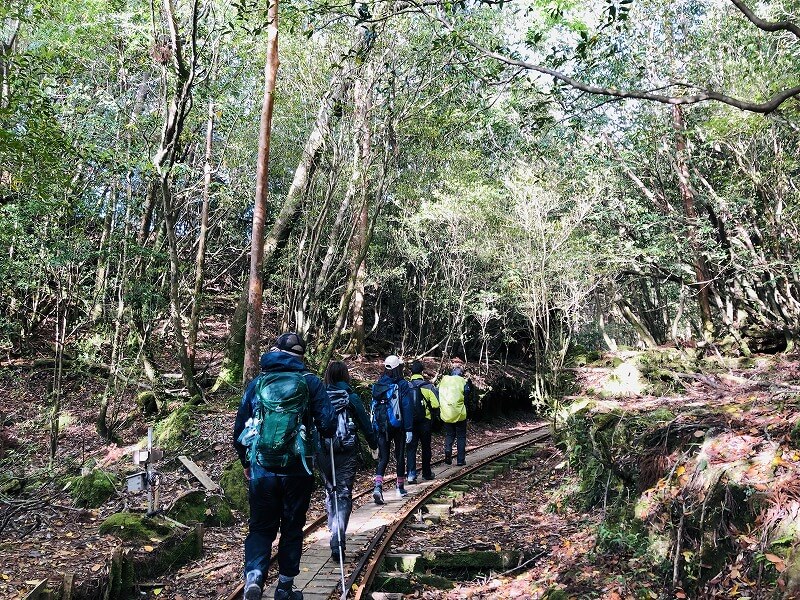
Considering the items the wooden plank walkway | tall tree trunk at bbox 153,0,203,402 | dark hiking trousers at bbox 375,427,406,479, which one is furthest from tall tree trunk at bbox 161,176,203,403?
dark hiking trousers at bbox 375,427,406,479

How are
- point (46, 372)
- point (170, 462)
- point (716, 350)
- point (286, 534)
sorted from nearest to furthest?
point (286, 534)
point (170, 462)
point (46, 372)
point (716, 350)

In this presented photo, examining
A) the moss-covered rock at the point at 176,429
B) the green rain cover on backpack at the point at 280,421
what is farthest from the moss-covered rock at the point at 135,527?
the moss-covered rock at the point at 176,429

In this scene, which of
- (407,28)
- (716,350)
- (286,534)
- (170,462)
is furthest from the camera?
(716,350)

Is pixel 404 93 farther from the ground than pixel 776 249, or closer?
farther from the ground

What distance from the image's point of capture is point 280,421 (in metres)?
5.14

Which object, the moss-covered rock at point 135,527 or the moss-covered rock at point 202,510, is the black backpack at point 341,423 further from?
the moss-covered rock at point 202,510

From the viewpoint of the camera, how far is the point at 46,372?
15883 mm

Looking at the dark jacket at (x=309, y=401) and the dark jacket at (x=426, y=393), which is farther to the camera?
the dark jacket at (x=426, y=393)

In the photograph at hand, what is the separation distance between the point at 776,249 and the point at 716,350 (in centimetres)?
332

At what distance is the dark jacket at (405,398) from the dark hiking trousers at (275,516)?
411 centimetres

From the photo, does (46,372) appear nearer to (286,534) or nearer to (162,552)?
(162,552)

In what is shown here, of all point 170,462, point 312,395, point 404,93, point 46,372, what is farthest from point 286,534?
point 46,372

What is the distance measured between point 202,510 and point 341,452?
3.15m

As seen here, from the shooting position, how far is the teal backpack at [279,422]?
16.8ft
